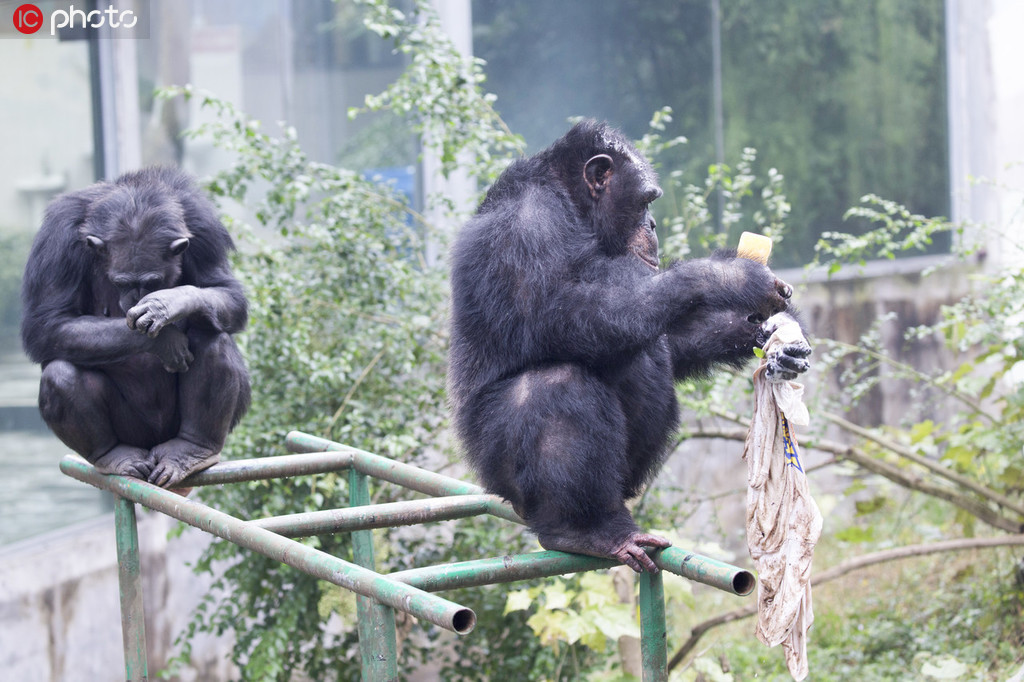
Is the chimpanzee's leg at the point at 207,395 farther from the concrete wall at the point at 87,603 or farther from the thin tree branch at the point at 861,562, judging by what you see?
the thin tree branch at the point at 861,562

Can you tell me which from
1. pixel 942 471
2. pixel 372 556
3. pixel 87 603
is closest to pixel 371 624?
pixel 372 556

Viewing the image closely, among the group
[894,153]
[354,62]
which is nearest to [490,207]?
[354,62]

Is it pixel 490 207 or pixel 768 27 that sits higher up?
pixel 768 27

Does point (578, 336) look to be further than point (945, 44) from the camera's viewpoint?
No

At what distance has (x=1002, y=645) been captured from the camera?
19.3 feet

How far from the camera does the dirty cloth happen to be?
2.94 meters

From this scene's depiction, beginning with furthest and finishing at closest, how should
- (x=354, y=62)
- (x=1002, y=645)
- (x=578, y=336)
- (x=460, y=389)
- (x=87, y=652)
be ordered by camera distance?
(x=354, y=62) < (x=87, y=652) < (x=1002, y=645) < (x=460, y=389) < (x=578, y=336)

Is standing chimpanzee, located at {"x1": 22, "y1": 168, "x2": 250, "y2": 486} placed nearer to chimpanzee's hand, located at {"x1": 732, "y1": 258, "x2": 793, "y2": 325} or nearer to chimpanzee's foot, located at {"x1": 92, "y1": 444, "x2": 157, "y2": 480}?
chimpanzee's foot, located at {"x1": 92, "y1": 444, "x2": 157, "y2": 480}

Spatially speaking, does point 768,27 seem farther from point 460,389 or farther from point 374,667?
point 374,667

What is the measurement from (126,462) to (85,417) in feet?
0.86

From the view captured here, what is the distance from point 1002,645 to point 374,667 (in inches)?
176

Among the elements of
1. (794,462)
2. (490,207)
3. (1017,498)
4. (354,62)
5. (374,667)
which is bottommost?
(1017,498)

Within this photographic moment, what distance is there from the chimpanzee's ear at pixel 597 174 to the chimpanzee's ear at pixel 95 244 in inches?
79.1

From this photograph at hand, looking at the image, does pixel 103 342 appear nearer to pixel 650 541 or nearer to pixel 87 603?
pixel 650 541
